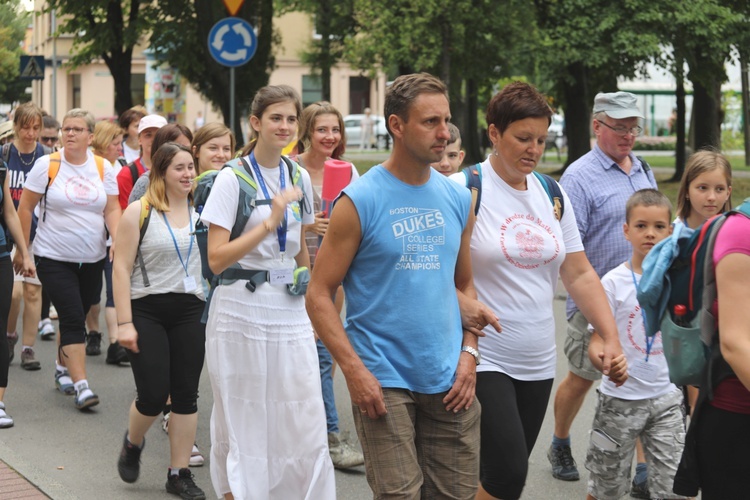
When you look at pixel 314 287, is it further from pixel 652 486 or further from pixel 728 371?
pixel 652 486

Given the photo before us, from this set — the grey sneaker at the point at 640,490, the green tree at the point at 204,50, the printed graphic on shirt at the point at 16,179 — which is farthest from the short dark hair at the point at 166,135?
the green tree at the point at 204,50

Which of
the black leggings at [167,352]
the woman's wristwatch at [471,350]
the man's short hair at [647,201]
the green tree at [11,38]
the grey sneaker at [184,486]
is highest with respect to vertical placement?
the green tree at [11,38]

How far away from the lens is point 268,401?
507cm

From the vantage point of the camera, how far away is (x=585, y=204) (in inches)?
249

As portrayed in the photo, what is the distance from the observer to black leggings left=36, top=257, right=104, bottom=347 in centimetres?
798

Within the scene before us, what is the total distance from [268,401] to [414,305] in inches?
50.4

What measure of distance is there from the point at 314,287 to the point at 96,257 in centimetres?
466

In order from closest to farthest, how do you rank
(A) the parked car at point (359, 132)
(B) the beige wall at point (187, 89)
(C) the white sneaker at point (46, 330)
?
(C) the white sneaker at point (46, 330) → (A) the parked car at point (359, 132) → (B) the beige wall at point (187, 89)

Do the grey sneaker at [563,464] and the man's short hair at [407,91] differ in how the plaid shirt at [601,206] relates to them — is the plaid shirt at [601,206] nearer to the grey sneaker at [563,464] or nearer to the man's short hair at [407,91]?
the grey sneaker at [563,464]

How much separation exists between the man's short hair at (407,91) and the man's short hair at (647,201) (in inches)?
75.4

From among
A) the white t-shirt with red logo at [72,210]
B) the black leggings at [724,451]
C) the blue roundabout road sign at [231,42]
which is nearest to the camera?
the black leggings at [724,451]

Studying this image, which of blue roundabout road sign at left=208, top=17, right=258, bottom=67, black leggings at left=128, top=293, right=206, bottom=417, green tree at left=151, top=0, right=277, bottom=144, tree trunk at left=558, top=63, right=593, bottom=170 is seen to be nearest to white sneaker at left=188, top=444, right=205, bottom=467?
black leggings at left=128, top=293, right=206, bottom=417

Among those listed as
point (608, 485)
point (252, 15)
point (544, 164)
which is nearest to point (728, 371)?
point (608, 485)

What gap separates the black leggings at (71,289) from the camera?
798 cm
